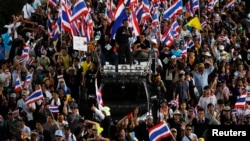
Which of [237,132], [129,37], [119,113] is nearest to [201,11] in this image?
[129,37]

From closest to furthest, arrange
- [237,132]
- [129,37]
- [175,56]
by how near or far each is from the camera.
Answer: [237,132] < [129,37] < [175,56]

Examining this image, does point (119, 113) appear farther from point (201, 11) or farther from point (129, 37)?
point (201, 11)

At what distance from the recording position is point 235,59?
3788 centimetres

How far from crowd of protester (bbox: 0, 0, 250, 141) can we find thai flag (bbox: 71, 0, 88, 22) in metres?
0.97

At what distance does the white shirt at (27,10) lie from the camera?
137 ft

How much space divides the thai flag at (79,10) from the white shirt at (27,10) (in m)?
5.58

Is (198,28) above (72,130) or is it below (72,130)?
above

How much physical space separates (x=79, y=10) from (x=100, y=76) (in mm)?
4079

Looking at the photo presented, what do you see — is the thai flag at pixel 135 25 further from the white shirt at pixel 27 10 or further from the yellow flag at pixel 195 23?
the white shirt at pixel 27 10

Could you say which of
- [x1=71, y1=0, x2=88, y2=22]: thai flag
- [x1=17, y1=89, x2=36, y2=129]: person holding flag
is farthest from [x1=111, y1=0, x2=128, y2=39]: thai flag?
[x1=17, y1=89, x2=36, y2=129]: person holding flag

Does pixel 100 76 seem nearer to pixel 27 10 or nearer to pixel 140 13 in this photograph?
pixel 140 13

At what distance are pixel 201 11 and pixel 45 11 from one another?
599cm

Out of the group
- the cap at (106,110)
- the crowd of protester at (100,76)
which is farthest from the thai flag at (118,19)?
the cap at (106,110)

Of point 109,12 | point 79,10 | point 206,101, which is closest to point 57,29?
point 79,10
